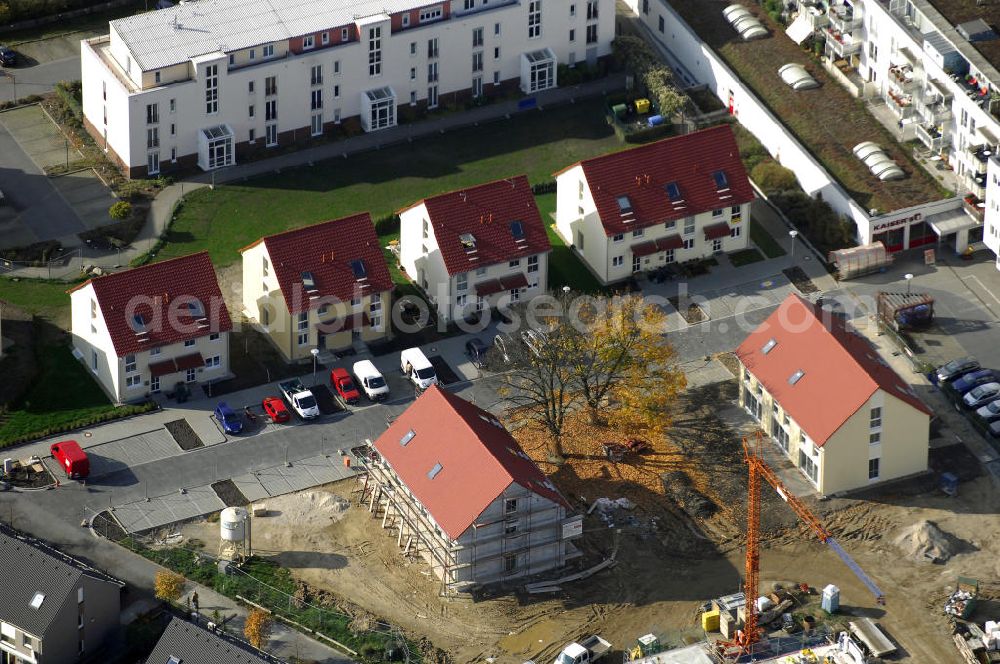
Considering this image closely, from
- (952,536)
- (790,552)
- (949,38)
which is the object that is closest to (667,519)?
A: (790,552)

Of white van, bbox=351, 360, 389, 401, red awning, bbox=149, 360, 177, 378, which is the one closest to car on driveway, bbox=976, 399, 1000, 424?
white van, bbox=351, 360, 389, 401

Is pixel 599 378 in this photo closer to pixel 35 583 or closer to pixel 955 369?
pixel 955 369

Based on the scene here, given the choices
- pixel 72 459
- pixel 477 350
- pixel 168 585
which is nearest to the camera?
pixel 168 585

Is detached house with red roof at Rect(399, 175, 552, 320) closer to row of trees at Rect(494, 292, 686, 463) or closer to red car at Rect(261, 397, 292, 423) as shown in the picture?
row of trees at Rect(494, 292, 686, 463)

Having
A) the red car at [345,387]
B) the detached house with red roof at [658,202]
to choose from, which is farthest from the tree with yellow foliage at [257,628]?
the detached house with red roof at [658,202]

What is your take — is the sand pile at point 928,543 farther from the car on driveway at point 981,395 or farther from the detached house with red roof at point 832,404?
the car on driveway at point 981,395

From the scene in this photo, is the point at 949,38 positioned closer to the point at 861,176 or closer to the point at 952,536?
the point at 861,176

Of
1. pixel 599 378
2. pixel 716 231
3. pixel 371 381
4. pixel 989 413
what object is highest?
pixel 716 231

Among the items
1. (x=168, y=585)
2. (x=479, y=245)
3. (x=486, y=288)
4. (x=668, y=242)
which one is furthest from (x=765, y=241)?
(x=168, y=585)
